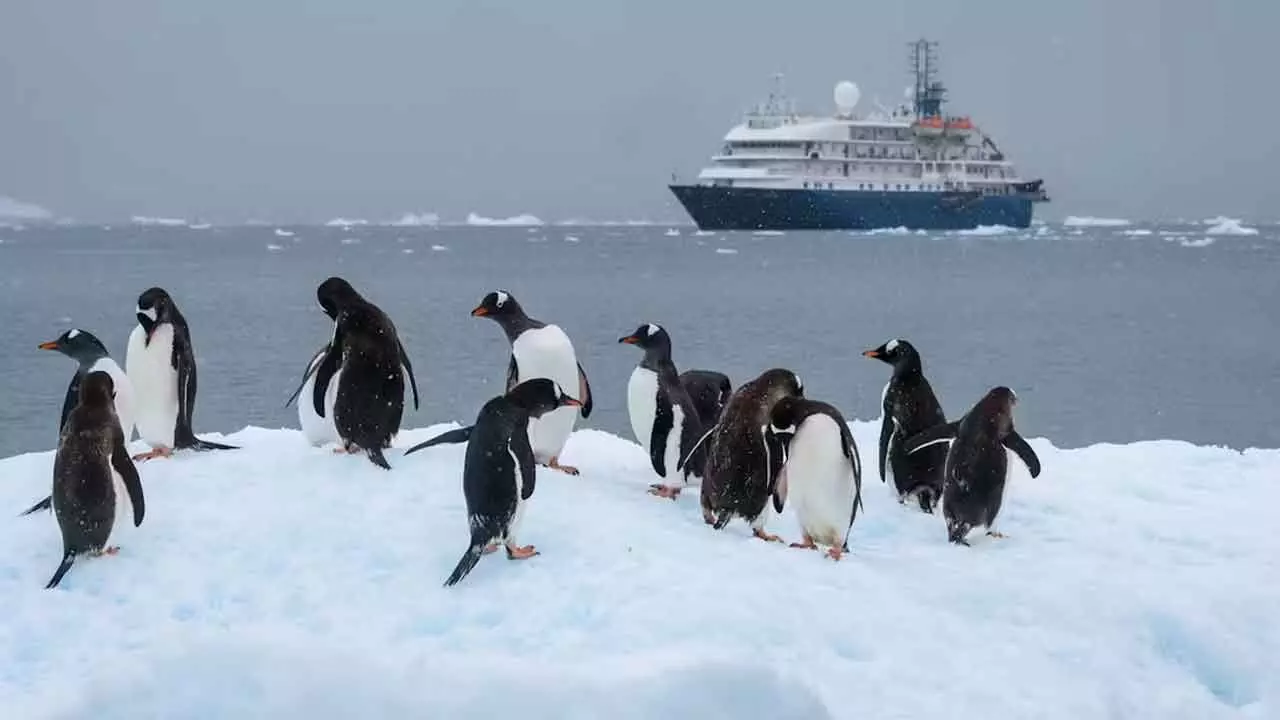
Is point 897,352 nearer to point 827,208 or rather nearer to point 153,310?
point 153,310

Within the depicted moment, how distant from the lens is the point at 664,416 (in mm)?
5746

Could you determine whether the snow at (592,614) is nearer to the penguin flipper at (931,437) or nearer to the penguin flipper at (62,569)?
the penguin flipper at (62,569)

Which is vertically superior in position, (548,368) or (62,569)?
(548,368)

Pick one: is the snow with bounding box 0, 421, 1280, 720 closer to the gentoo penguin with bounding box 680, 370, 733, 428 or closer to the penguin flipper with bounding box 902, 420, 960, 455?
the penguin flipper with bounding box 902, 420, 960, 455

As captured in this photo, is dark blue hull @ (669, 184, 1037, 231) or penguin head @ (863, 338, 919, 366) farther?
dark blue hull @ (669, 184, 1037, 231)

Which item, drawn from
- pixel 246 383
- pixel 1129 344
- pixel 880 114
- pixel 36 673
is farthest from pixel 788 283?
pixel 36 673

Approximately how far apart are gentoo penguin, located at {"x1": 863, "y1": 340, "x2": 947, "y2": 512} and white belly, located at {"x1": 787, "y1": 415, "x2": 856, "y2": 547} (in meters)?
0.92

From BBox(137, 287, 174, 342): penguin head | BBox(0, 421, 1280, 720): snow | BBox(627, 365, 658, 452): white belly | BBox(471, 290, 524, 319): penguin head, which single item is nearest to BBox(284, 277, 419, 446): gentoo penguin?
BBox(0, 421, 1280, 720): snow

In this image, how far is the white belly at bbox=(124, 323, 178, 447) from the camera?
5.91 metres

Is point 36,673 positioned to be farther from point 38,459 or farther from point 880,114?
point 880,114

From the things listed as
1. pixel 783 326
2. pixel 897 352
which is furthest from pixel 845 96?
pixel 897 352

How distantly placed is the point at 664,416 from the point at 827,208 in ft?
198

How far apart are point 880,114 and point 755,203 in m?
10.7

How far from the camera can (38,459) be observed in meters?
6.27
